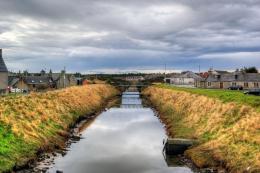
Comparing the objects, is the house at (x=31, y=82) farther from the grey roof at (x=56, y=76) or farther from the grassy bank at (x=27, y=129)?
the grassy bank at (x=27, y=129)

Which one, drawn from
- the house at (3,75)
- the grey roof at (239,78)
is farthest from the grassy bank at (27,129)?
the grey roof at (239,78)

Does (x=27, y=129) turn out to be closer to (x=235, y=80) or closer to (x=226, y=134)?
(x=226, y=134)

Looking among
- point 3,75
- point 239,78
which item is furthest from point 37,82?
point 239,78

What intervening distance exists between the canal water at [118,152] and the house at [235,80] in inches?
2933

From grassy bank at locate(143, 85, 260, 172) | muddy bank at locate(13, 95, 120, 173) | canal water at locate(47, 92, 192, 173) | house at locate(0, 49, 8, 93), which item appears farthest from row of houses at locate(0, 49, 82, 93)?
grassy bank at locate(143, 85, 260, 172)

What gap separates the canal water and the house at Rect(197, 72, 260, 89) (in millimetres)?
74499

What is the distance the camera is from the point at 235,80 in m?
128

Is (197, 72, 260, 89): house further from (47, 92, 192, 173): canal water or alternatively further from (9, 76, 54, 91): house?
(47, 92, 192, 173): canal water

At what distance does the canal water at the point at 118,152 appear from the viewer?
30.6 meters

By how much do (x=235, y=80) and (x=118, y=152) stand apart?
97.6 metres

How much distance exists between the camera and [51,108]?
175 ft

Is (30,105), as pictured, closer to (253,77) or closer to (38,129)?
(38,129)

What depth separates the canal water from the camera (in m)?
30.6

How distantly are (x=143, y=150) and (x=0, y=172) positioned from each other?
16.8m
